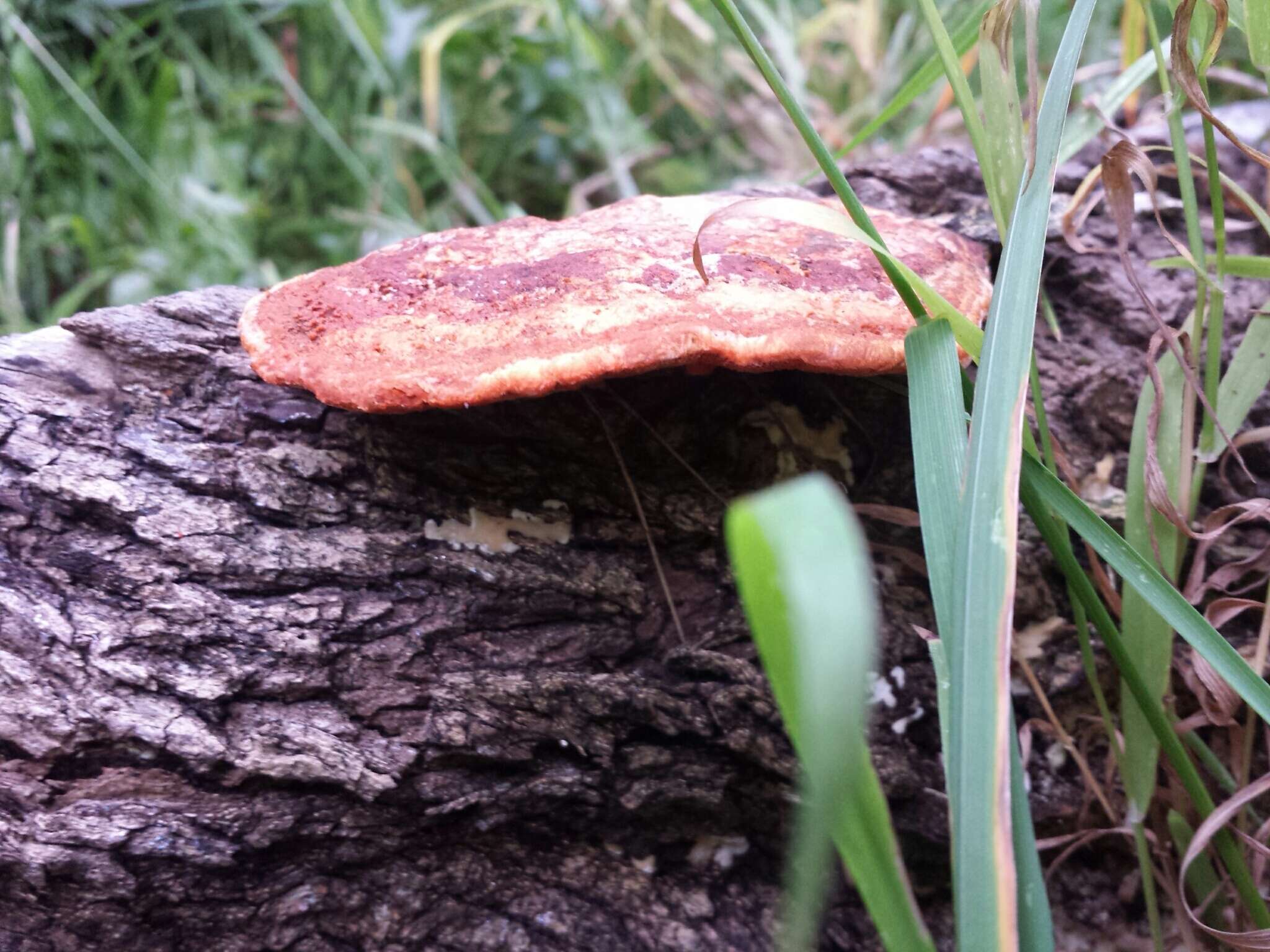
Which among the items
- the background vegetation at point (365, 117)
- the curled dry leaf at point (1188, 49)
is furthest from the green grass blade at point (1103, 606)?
the background vegetation at point (365, 117)

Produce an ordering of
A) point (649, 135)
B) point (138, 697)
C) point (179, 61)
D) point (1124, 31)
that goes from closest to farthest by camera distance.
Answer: point (138, 697), point (1124, 31), point (179, 61), point (649, 135)

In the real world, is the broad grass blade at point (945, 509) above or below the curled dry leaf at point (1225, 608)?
above

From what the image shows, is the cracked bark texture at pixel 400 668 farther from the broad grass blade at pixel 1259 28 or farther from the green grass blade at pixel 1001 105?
the broad grass blade at pixel 1259 28

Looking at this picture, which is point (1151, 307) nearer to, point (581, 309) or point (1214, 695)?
point (1214, 695)

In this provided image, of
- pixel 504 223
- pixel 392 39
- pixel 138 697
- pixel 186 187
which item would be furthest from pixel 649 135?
pixel 138 697

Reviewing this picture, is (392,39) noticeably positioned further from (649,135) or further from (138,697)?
(138,697)

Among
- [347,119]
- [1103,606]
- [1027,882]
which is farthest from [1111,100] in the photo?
[347,119]
